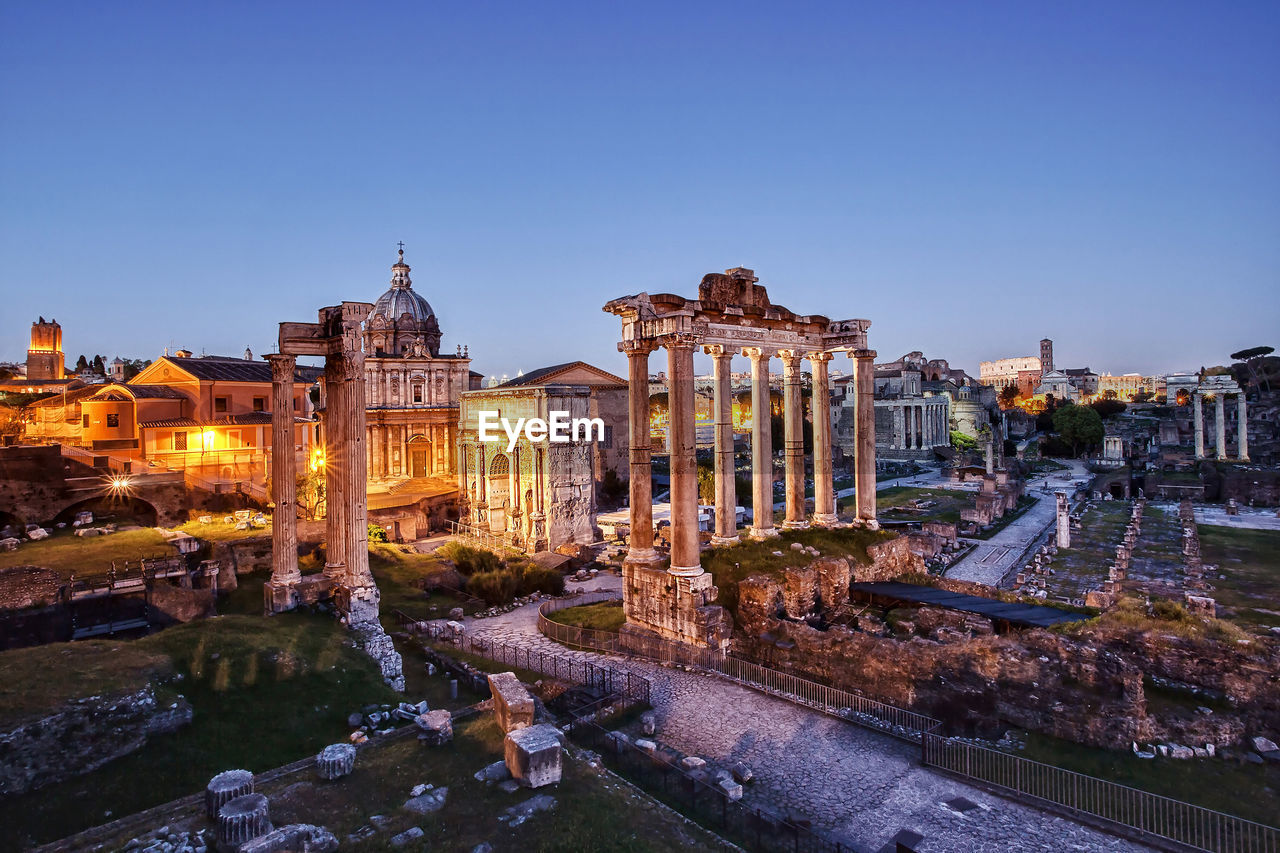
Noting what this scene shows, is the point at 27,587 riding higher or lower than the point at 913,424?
lower

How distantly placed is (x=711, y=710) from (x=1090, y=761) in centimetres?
640

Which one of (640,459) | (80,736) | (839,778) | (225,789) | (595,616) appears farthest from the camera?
(595,616)

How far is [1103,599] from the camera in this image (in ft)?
63.6

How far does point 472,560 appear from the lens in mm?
28125

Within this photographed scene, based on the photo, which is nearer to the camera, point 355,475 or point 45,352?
point 355,475

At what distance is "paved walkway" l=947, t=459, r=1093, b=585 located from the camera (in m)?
29.0

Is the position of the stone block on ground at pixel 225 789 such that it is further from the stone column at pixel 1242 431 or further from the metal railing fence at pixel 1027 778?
the stone column at pixel 1242 431

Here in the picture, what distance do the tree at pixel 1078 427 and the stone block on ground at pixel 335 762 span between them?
323 feet

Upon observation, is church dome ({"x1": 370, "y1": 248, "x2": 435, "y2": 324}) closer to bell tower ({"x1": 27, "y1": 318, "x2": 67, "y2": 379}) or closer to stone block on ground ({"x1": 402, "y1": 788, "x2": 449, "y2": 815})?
stone block on ground ({"x1": 402, "y1": 788, "x2": 449, "y2": 815})

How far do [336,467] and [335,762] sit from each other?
920 centimetres

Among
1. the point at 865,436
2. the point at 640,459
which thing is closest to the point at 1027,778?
the point at 640,459

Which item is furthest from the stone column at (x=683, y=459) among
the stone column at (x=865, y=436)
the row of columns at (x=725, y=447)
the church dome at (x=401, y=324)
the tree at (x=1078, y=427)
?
the tree at (x=1078, y=427)

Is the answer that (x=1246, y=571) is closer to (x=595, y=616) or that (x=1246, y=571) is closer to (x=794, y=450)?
(x=794, y=450)

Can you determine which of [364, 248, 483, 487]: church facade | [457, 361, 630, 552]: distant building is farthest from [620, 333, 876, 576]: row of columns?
[364, 248, 483, 487]: church facade
